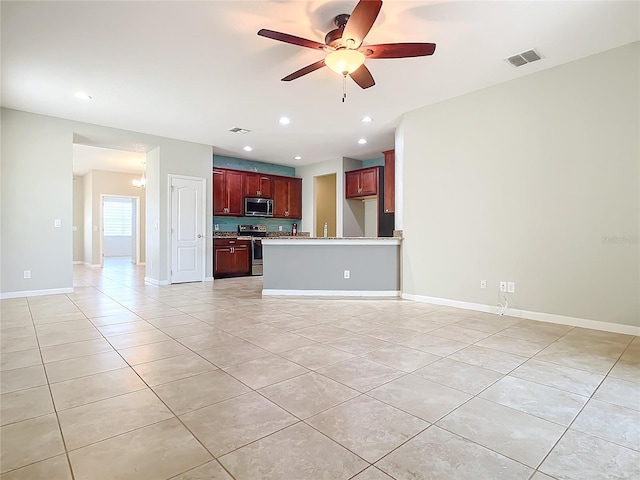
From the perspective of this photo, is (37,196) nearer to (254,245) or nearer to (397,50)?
(254,245)

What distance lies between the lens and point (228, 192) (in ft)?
25.9

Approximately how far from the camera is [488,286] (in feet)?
14.0

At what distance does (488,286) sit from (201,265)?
526 centimetres

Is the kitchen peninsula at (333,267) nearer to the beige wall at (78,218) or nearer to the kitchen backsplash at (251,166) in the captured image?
the kitchen backsplash at (251,166)

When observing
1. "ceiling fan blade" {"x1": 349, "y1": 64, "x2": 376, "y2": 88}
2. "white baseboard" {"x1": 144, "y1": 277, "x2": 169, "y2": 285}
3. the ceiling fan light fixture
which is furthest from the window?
the ceiling fan light fixture

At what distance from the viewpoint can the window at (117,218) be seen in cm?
1370

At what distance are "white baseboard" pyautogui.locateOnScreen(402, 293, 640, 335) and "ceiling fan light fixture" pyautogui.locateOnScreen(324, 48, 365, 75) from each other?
10.4ft

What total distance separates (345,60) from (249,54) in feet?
3.77

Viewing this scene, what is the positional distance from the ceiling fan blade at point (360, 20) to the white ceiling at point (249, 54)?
26cm

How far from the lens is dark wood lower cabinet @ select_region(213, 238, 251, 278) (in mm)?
7547

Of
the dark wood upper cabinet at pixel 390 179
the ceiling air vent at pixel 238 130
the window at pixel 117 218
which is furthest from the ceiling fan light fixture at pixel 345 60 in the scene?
the window at pixel 117 218

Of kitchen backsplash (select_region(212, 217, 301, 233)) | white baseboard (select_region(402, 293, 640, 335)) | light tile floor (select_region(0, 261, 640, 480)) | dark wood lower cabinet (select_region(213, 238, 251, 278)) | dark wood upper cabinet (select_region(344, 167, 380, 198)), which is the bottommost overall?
light tile floor (select_region(0, 261, 640, 480))

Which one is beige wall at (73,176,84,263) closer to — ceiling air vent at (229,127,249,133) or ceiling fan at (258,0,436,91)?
ceiling air vent at (229,127,249,133)

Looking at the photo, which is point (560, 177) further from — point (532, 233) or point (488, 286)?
point (488, 286)
